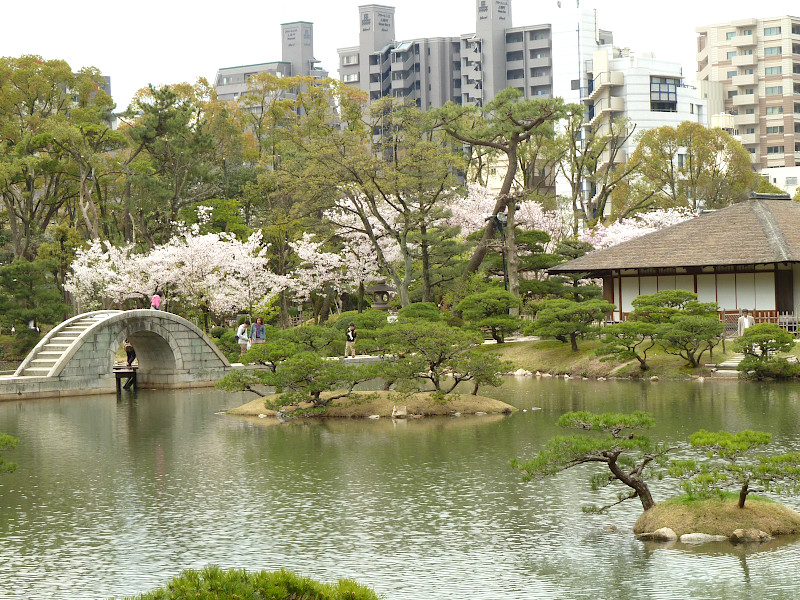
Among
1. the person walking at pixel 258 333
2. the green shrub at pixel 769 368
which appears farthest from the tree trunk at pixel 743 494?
the person walking at pixel 258 333

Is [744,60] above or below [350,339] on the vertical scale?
above

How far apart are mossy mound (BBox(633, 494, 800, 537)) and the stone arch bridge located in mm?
21814

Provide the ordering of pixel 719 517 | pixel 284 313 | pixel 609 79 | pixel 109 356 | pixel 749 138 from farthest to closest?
pixel 749 138
pixel 609 79
pixel 284 313
pixel 109 356
pixel 719 517

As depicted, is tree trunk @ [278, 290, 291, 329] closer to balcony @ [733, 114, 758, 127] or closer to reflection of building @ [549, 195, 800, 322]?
reflection of building @ [549, 195, 800, 322]

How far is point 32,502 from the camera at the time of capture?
14867mm

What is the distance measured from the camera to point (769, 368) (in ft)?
97.2

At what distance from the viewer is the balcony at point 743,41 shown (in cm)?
9431

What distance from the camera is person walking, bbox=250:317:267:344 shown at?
118 feet

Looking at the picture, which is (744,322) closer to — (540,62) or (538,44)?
(540,62)

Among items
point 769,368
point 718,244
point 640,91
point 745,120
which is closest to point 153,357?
point 769,368

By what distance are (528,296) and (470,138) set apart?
11858 millimetres

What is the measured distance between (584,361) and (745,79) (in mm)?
69270

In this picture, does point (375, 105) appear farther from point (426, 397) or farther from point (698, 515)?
point (698, 515)

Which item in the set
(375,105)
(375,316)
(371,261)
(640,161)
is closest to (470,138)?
(375,105)
